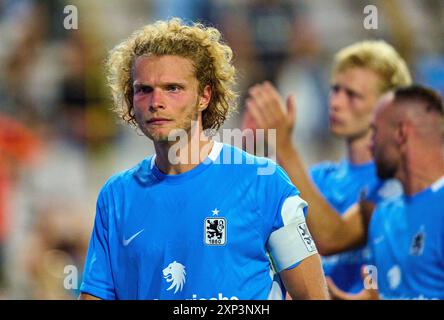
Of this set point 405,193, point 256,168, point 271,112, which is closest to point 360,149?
point 405,193

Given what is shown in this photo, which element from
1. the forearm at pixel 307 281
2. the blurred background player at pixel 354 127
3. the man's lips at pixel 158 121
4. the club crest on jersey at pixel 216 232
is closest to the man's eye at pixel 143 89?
the man's lips at pixel 158 121

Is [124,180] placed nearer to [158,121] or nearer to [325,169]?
[158,121]

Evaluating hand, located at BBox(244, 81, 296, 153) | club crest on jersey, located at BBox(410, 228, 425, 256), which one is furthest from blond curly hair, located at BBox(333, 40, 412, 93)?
hand, located at BBox(244, 81, 296, 153)

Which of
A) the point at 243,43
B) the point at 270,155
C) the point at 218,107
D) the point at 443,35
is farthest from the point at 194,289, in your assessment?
the point at 443,35

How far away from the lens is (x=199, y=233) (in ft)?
12.6

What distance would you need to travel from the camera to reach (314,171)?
7082mm

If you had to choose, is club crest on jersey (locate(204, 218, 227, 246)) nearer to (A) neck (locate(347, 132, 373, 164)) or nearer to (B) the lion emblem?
(B) the lion emblem

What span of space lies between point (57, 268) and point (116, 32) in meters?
3.28

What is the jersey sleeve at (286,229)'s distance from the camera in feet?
12.4

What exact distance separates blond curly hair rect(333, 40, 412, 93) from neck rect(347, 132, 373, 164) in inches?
14.4

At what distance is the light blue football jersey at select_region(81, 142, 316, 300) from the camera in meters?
3.79

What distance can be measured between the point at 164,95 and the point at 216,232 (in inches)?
22.2
